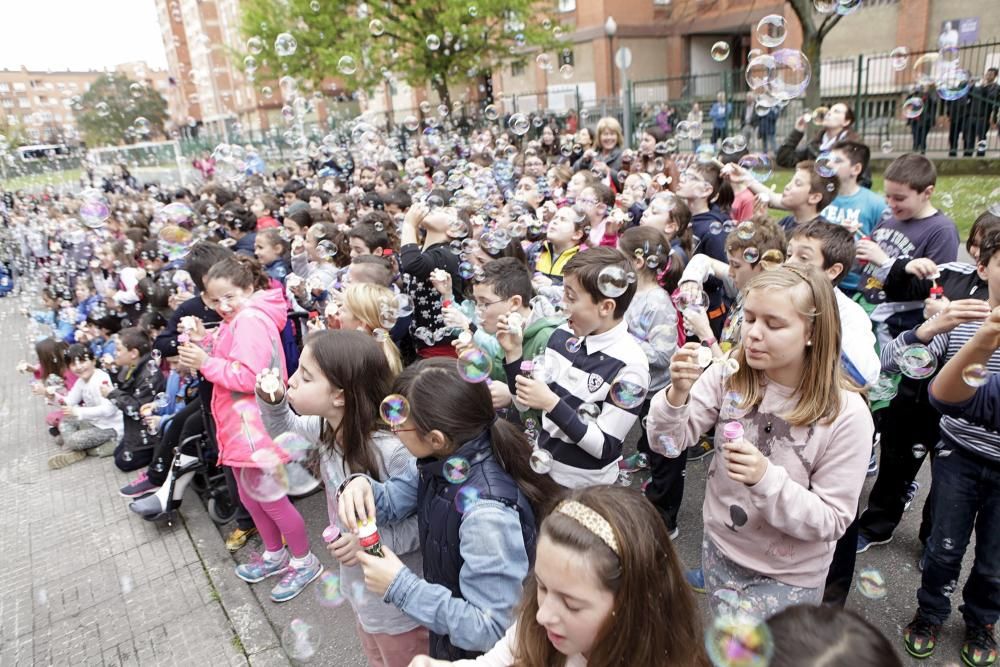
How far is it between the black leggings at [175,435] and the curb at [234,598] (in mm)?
357

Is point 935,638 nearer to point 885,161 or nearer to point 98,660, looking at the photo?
point 98,660

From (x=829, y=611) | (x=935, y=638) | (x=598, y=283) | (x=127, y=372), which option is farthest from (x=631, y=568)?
(x=127, y=372)

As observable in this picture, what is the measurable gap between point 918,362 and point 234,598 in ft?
11.9

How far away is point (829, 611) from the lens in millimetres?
1145

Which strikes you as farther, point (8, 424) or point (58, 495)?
point (8, 424)

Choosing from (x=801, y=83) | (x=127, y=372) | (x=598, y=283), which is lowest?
(x=127, y=372)

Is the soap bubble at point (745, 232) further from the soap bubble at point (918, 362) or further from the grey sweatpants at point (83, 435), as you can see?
the grey sweatpants at point (83, 435)

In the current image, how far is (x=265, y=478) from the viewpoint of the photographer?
3389 mm

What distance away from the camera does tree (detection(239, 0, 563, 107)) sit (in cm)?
1912

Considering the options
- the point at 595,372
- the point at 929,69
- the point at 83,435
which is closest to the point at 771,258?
the point at 595,372

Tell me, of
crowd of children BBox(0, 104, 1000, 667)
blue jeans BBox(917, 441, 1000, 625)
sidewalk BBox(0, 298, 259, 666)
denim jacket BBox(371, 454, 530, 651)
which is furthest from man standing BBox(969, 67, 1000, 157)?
sidewalk BBox(0, 298, 259, 666)

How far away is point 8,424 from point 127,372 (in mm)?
2713

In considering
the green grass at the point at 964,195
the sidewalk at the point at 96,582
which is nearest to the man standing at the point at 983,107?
the green grass at the point at 964,195

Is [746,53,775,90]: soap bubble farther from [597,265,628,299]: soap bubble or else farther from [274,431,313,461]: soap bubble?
[274,431,313,461]: soap bubble
